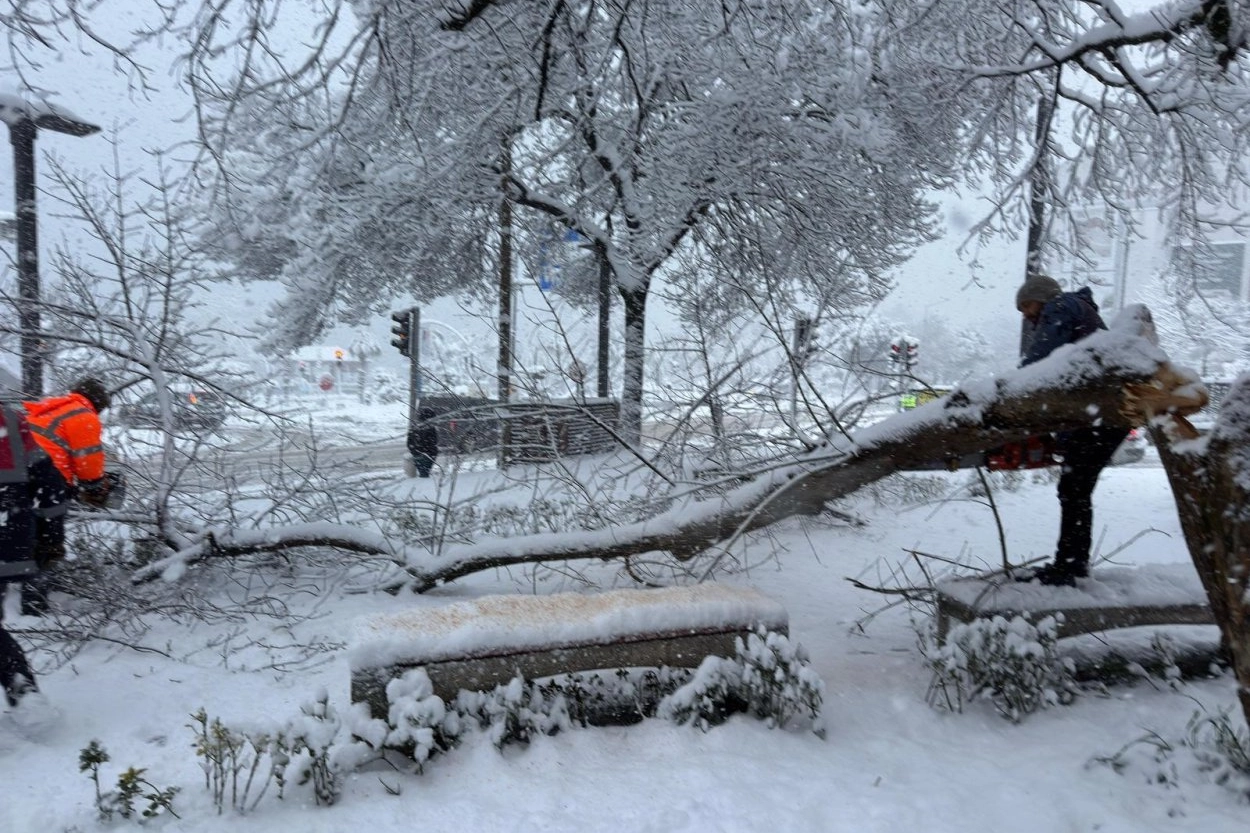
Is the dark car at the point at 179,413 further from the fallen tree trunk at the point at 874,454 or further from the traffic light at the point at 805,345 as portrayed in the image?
the traffic light at the point at 805,345

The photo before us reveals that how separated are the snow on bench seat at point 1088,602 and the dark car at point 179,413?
5.31m

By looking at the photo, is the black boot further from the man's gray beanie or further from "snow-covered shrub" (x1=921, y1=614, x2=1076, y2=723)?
the man's gray beanie

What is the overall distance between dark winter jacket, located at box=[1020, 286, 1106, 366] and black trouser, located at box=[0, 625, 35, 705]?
16.7 ft

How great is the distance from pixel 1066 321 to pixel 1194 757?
7.06 feet

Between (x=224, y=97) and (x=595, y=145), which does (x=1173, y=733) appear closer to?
(x=224, y=97)

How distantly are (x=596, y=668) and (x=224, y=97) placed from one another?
12.8 ft

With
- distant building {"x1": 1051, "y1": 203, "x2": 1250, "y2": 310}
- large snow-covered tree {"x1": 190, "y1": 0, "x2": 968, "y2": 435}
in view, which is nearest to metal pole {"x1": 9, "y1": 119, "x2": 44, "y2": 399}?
large snow-covered tree {"x1": 190, "y1": 0, "x2": 968, "y2": 435}

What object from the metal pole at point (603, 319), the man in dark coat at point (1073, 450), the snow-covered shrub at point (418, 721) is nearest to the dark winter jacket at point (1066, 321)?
the man in dark coat at point (1073, 450)

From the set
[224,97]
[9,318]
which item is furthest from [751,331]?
[9,318]

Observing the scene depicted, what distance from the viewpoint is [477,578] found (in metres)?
6.46

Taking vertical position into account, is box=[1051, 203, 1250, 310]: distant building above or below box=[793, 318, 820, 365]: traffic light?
above

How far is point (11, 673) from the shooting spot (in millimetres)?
3557

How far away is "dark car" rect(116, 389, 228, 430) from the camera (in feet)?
20.4

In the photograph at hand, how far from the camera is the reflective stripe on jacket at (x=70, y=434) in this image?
4445mm
